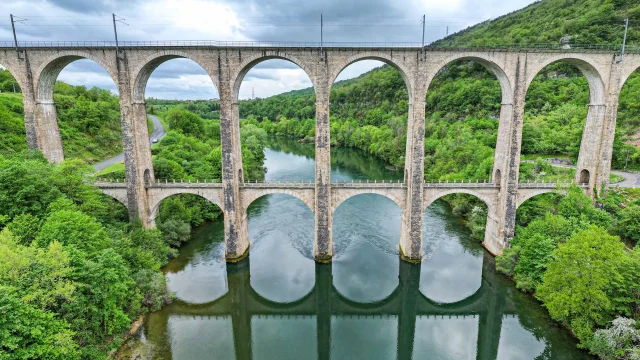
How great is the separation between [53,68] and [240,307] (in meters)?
23.3

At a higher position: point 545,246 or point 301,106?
point 301,106

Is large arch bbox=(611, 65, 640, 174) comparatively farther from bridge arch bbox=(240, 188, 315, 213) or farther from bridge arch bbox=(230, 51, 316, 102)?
bridge arch bbox=(240, 188, 315, 213)

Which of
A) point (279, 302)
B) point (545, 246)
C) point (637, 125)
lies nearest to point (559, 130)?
point (637, 125)

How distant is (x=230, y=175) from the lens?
26.3m

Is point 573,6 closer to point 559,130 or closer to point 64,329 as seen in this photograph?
point 559,130

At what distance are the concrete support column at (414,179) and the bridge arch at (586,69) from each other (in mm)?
7792

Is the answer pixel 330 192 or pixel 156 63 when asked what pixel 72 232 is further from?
pixel 330 192

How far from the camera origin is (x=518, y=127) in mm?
25516

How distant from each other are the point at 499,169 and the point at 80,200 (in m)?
30.4

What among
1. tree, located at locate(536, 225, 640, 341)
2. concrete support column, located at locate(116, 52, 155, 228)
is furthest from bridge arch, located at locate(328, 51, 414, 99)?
concrete support column, located at locate(116, 52, 155, 228)

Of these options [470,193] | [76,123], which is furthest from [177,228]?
[76,123]

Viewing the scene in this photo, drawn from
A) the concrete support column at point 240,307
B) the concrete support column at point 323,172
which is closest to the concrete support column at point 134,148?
the concrete support column at point 240,307

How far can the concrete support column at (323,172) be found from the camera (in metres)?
25.2

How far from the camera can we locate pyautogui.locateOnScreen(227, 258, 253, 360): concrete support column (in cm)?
1998
